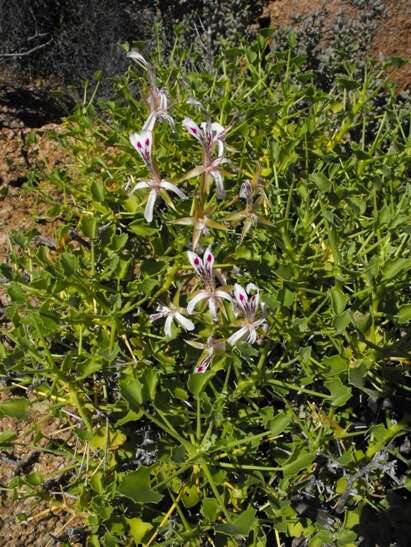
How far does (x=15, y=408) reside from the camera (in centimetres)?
133

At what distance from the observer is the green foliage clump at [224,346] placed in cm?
131

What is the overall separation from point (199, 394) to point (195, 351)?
0.48 ft

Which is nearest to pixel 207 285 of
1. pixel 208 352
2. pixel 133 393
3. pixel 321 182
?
pixel 208 352

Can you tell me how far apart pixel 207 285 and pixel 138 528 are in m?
0.51

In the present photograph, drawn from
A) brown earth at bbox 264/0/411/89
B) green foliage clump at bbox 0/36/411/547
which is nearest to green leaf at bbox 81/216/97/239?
green foliage clump at bbox 0/36/411/547

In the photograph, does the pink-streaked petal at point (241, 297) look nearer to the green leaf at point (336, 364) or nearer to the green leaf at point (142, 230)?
the green leaf at point (336, 364)

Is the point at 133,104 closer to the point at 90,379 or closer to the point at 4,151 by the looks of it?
the point at 4,151

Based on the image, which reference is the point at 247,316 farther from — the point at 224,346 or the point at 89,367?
the point at 89,367

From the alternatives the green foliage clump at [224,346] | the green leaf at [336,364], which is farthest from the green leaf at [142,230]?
the green leaf at [336,364]

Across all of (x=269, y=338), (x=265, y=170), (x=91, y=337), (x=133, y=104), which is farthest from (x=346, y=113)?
(x=91, y=337)

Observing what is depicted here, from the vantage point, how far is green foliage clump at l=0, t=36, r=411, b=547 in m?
1.31

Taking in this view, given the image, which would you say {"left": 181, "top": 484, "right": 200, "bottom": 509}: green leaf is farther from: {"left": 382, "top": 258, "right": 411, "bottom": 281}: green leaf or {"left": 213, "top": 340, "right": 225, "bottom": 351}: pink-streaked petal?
{"left": 382, "top": 258, "right": 411, "bottom": 281}: green leaf

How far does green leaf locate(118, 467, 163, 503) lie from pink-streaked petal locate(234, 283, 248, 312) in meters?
0.35

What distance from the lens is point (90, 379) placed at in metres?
1.71
